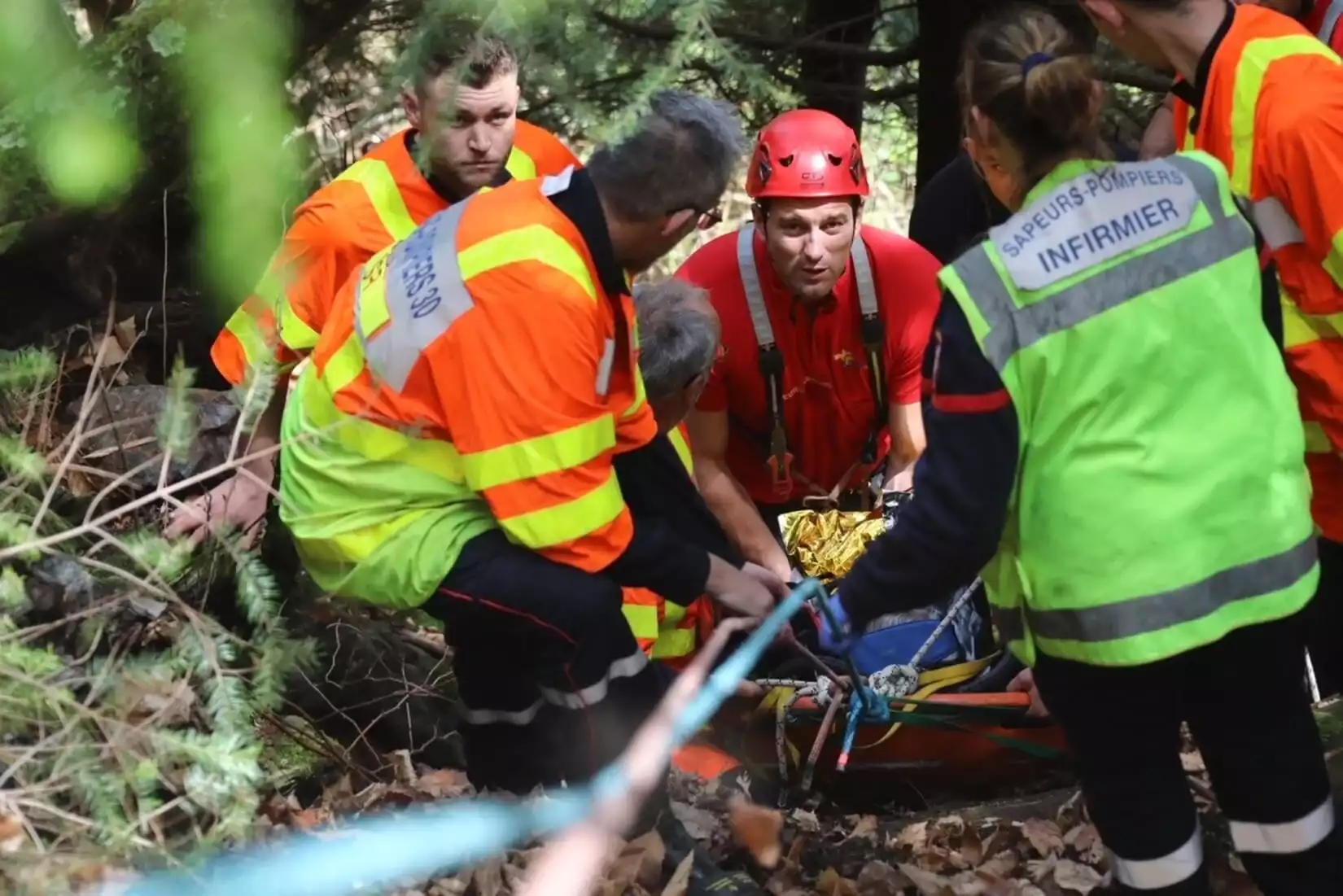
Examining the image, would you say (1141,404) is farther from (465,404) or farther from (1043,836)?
(1043,836)

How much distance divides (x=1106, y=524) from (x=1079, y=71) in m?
0.80

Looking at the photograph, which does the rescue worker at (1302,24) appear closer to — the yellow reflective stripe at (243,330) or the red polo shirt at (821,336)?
the red polo shirt at (821,336)

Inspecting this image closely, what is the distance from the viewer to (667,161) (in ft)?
9.49

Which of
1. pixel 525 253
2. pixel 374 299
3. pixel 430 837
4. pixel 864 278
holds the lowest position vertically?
pixel 430 837

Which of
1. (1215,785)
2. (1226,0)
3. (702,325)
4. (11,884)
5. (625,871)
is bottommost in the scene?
(625,871)

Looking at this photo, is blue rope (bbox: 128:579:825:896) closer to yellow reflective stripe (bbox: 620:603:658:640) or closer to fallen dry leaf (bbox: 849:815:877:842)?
yellow reflective stripe (bbox: 620:603:658:640)

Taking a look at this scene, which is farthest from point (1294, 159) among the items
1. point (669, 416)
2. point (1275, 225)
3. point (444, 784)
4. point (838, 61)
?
point (838, 61)

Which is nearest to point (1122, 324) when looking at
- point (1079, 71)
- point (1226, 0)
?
point (1079, 71)

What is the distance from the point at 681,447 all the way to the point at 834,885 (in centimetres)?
136

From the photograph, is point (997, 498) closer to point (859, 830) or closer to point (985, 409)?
point (985, 409)

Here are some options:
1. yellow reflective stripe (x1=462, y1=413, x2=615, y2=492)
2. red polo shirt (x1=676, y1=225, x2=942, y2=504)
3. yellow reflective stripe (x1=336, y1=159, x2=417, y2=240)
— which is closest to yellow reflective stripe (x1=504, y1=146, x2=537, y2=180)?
yellow reflective stripe (x1=336, y1=159, x2=417, y2=240)

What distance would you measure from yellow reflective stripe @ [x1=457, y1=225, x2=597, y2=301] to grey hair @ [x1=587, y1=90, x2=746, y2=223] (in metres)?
0.18

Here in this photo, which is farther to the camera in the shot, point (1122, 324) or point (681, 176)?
point (681, 176)

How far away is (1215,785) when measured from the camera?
273 centimetres
